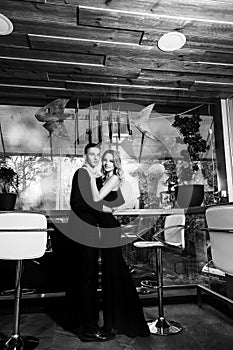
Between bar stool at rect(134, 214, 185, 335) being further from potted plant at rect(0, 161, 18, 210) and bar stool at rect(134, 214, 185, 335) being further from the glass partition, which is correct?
potted plant at rect(0, 161, 18, 210)

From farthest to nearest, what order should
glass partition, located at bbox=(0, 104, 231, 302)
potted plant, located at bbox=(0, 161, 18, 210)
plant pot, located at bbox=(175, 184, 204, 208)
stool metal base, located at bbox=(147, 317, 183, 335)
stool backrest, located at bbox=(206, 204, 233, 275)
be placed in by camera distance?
1. glass partition, located at bbox=(0, 104, 231, 302)
2. potted plant, located at bbox=(0, 161, 18, 210)
3. plant pot, located at bbox=(175, 184, 204, 208)
4. stool metal base, located at bbox=(147, 317, 183, 335)
5. stool backrest, located at bbox=(206, 204, 233, 275)

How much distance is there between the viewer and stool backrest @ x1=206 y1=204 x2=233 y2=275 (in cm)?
155

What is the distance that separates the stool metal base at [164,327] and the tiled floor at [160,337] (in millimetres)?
45

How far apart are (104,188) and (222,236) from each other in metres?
0.93

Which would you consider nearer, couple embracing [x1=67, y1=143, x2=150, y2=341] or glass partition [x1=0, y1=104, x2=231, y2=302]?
couple embracing [x1=67, y1=143, x2=150, y2=341]

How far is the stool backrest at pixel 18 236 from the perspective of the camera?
6.09 ft

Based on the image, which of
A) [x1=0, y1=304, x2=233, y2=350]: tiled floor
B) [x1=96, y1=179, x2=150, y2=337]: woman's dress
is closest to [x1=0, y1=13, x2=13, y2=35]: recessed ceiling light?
[x1=96, y1=179, x2=150, y2=337]: woman's dress

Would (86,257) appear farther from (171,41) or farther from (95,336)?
(171,41)

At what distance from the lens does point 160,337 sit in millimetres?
2201

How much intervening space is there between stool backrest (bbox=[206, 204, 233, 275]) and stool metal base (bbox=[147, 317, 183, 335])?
920 mm

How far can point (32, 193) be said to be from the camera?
3566 millimetres

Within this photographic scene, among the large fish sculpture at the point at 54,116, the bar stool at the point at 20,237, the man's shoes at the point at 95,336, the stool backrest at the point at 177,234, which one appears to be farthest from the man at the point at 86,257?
the large fish sculpture at the point at 54,116

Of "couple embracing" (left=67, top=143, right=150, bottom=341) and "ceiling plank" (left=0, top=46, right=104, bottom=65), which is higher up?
"ceiling plank" (left=0, top=46, right=104, bottom=65)

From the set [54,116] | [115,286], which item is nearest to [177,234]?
[115,286]
